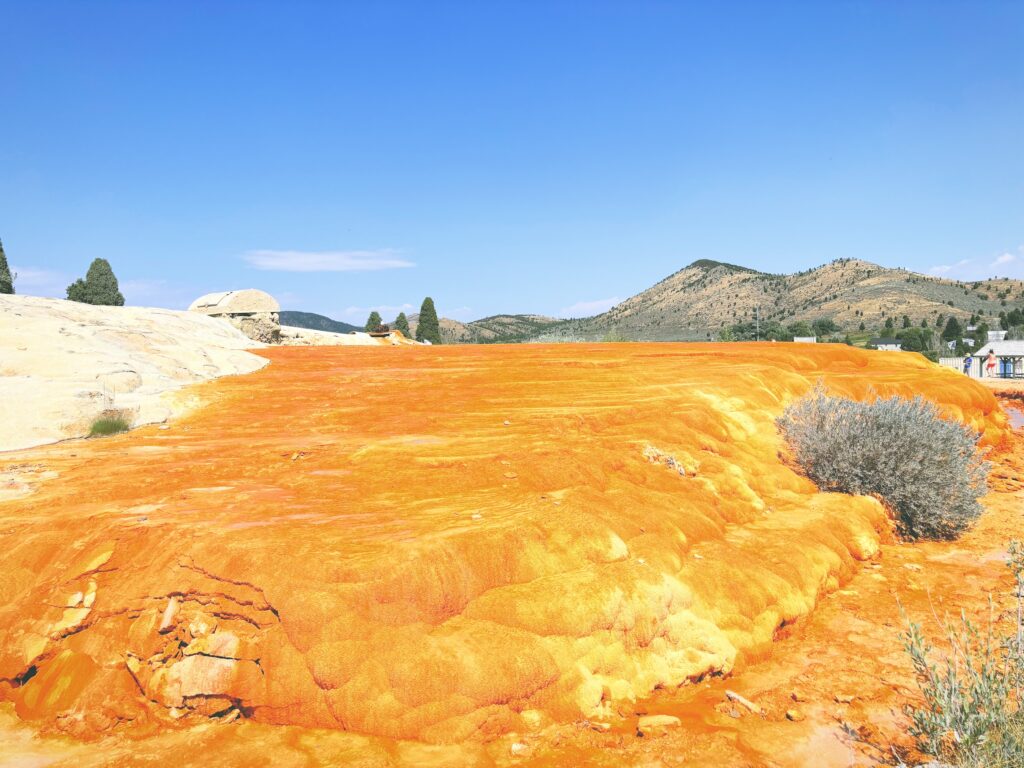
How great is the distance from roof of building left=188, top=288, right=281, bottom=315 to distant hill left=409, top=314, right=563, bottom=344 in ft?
193

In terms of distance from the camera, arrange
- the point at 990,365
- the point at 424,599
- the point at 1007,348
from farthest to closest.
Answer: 1. the point at 1007,348
2. the point at 990,365
3. the point at 424,599

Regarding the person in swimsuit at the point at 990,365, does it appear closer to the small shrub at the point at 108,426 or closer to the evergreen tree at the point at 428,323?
the evergreen tree at the point at 428,323

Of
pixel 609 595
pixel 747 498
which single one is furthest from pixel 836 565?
pixel 609 595

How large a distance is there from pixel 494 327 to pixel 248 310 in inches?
3224

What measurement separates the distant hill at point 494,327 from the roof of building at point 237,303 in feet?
193

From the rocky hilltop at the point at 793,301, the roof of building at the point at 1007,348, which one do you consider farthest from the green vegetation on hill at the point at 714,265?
the roof of building at the point at 1007,348

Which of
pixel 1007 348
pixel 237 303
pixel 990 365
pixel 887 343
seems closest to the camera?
pixel 237 303

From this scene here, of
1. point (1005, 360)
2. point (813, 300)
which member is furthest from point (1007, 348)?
point (813, 300)

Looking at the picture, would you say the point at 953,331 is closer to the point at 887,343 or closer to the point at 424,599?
the point at 887,343

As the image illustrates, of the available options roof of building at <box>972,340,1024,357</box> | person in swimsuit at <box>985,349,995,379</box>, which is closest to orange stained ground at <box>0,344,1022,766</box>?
person in swimsuit at <box>985,349,995,379</box>

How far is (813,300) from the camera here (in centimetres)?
8206

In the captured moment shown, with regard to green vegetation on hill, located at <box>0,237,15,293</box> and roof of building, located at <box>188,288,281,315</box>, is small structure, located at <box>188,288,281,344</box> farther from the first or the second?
green vegetation on hill, located at <box>0,237,15,293</box>

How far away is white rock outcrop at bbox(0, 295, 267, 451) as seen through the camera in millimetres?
9445

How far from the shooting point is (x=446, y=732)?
4203 mm
